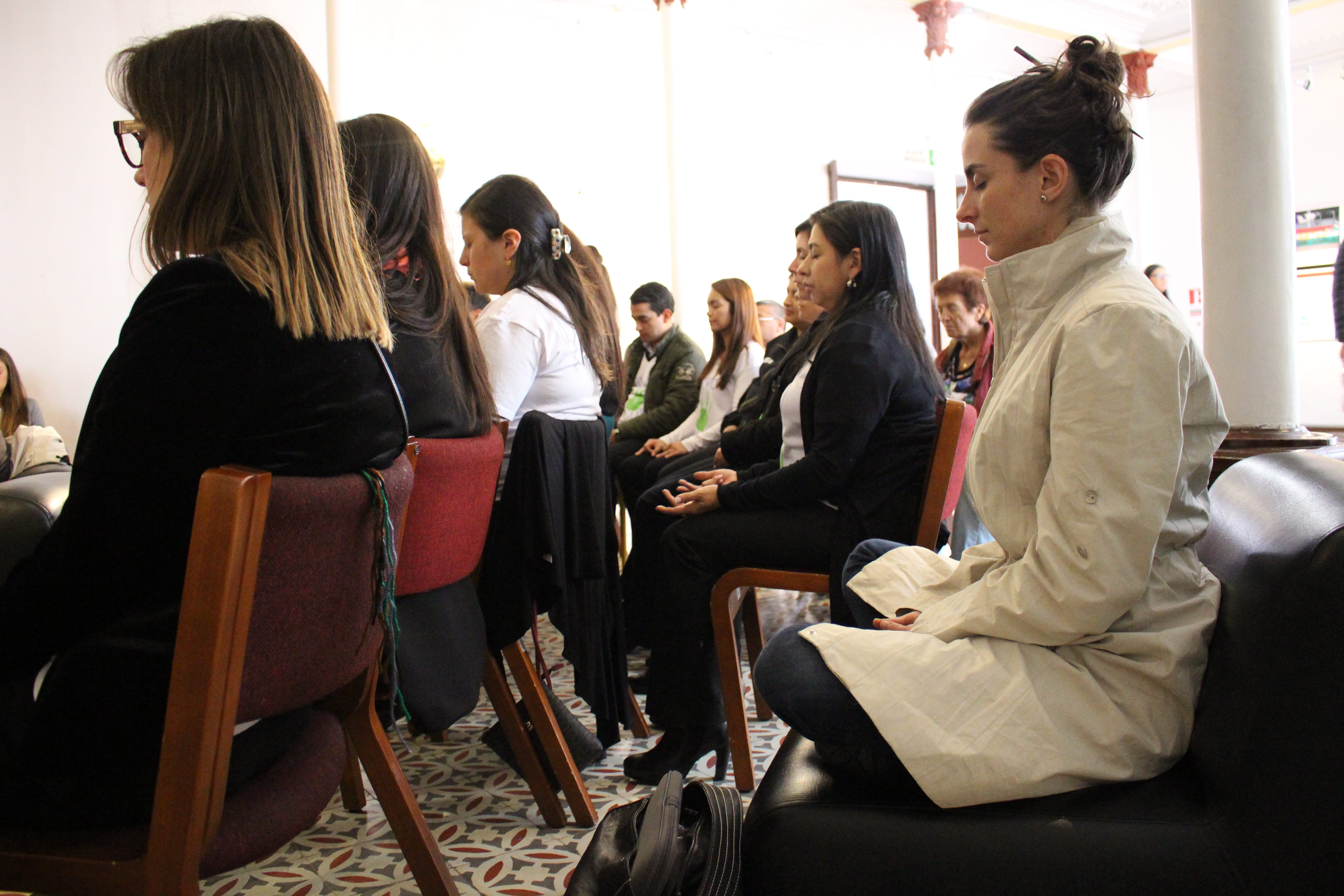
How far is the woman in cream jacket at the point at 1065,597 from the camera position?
0.95m

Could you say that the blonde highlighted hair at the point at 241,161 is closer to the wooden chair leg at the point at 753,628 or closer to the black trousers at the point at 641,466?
the wooden chair leg at the point at 753,628

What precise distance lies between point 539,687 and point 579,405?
767 mm

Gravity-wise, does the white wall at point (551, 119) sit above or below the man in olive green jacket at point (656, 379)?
above

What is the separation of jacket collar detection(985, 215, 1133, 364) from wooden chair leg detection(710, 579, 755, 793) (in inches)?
39.3

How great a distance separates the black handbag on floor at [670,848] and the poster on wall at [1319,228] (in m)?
10.7

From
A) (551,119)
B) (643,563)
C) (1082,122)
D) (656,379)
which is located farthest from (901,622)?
(551,119)

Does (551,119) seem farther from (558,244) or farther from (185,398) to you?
(185,398)

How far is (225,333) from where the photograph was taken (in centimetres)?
94

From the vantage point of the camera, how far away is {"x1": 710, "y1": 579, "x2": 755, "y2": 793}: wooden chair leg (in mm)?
1938

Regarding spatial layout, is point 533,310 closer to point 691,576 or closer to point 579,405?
point 579,405

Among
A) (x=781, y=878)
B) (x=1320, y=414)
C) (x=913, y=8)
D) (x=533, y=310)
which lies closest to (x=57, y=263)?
(x=533, y=310)

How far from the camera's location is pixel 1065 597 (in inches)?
37.8

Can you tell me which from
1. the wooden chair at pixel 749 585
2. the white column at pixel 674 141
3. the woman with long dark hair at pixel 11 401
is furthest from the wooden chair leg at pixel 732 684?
the white column at pixel 674 141

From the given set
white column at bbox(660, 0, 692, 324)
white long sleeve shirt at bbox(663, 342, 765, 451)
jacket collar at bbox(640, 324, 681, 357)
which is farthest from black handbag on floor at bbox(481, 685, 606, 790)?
white column at bbox(660, 0, 692, 324)
